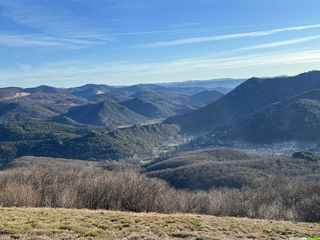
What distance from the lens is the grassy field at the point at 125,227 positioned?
28861mm

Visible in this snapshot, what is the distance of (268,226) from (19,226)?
19782 millimetres

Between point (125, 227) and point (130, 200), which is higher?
point (125, 227)

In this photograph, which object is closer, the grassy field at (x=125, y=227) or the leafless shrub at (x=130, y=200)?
the grassy field at (x=125, y=227)

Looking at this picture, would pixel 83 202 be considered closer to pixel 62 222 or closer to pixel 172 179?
pixel 62 222

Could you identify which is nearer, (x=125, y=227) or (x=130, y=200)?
(x=125, y=227)

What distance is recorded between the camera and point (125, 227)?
32312 mm

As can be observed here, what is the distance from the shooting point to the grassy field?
28861mm

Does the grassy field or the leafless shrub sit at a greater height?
the grassy field

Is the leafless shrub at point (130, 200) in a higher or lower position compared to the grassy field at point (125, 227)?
lower

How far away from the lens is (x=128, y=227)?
32.1m

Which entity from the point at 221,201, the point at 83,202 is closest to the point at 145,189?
the point at 83,202

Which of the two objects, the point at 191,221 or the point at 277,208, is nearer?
the point at 191,221

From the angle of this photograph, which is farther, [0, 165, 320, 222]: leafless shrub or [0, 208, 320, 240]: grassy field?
[0, 165, 320, 222]: leafless shrub

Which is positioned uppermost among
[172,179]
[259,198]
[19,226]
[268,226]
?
[19,226]
